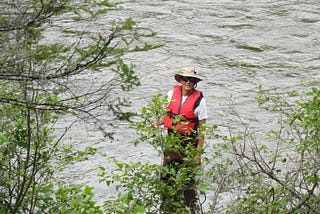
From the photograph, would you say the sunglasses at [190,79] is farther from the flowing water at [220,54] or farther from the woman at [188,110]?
the flowing water at [220,54]

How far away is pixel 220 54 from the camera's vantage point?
17609 mm

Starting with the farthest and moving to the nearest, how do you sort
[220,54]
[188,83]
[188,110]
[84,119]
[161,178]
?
[220,54], [188,83], [188,110], [161,178], [84,119]

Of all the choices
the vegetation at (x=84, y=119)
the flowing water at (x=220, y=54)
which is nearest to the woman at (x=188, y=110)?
the vegetation at (x=84, y=119)

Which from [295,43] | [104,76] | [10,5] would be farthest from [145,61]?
[10,5]

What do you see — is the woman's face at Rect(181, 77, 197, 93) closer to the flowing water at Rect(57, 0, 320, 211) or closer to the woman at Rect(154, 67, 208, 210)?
the woman at Rect(154, 67, 208, 210)

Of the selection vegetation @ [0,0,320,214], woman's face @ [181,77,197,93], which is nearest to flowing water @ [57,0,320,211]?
woman's face @ [181,77,197,93]

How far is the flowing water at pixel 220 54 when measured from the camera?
13.2 metres

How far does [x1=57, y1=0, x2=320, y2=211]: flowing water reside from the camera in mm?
13227

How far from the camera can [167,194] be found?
7.51 meters

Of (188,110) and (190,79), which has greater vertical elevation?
(190,79)

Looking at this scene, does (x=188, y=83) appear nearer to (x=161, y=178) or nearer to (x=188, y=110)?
(x=188, y=110)

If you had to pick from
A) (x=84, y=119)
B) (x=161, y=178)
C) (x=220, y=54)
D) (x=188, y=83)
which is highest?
(x=84, y=119)

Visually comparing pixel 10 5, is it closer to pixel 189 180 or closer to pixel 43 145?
pixel 43 145

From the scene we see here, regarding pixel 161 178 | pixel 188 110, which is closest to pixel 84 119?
pixel 161 178
